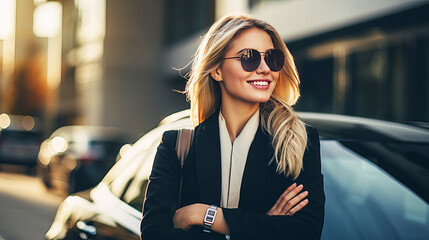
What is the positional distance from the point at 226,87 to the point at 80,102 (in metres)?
28.1

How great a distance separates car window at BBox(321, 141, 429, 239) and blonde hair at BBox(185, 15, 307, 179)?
0.34m

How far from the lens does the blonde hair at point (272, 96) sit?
2104 millimetres

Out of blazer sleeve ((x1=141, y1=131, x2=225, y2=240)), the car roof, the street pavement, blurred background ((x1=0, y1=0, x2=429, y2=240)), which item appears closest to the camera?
blazer sleeve ((x1=141, y1=131, x2=225, y2=240))

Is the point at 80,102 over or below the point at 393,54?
below

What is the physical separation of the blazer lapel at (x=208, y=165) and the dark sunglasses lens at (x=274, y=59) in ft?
1.03

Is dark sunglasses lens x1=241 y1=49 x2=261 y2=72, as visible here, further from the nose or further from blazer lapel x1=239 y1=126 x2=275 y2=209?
blazer lapel x1=239 y1=126 x2=275 y2=209

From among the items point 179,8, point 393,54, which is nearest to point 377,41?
point 393,54

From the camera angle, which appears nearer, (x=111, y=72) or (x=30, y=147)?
(x=30, y=147)

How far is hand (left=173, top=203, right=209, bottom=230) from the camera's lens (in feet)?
6.85

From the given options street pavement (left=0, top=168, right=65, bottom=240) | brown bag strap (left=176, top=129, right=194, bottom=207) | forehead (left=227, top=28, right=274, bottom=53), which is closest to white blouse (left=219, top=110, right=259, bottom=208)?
brown bag strap (left=176, top=129, right=194, bottom=207)

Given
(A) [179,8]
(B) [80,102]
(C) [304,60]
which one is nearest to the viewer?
(C) [304,60]

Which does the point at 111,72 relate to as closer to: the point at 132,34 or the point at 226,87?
the point at 132,34

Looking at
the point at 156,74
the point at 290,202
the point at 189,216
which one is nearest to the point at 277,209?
the point at 290,202

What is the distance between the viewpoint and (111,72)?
2566 cm
